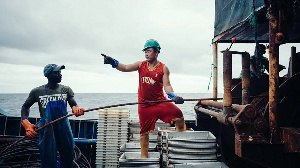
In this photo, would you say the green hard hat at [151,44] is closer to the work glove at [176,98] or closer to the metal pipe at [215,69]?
the work glove at [176,98]

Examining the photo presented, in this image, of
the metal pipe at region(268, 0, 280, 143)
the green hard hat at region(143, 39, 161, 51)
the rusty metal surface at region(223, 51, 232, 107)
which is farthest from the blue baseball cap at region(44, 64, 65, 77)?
the metal pipe at region(268, 0, 280, 143)

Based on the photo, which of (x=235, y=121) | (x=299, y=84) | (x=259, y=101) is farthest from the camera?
(x=259, y=101)

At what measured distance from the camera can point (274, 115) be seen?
10.3ft

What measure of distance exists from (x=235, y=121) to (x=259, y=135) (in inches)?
16.7

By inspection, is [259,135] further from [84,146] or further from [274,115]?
[84,146]

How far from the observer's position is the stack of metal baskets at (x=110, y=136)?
6.76 meters

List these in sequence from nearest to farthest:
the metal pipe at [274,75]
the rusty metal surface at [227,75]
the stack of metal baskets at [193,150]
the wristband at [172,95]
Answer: the metal pipe at [274,75] → the rusty metal surface at [227,75] → the stack of metal baskets at [193,150] → the wristband at [172,95]

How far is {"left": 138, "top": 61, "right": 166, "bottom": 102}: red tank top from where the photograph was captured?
4.48 meters

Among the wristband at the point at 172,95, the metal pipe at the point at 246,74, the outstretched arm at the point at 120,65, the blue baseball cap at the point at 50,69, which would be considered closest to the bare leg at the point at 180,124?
the wristband at the point at 172,95

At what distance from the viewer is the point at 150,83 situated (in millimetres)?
4512

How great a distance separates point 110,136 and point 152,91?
3073 mm

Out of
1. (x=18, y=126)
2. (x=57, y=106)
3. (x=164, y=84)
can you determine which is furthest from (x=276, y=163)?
(x=18, y=126)

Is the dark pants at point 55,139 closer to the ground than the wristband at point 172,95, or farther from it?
closer to the ground

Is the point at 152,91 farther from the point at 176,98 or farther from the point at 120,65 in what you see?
the point at 120,65
